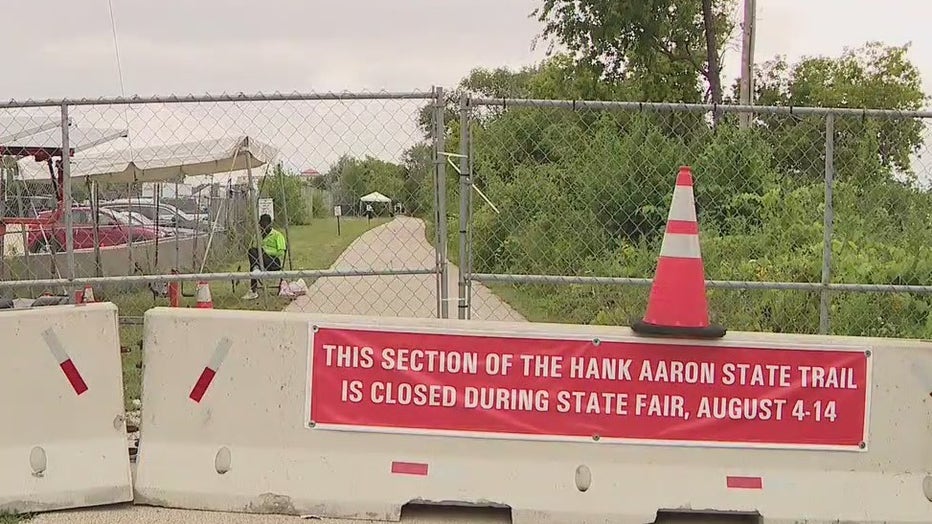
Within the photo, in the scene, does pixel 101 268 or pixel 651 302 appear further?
pixel 101 268

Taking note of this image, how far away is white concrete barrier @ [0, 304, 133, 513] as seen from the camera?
4.30 meters

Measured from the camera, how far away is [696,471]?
435 centimetres

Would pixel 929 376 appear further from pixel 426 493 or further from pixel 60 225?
pixel 60 225

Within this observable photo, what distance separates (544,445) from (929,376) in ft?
6.58

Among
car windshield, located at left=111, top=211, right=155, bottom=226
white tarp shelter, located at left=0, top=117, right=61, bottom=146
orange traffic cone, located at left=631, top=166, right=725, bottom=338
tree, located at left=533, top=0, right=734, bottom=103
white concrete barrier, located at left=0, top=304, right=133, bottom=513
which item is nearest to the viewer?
white concrete barrier, located at left=0, top=304, right=133, bottom=513

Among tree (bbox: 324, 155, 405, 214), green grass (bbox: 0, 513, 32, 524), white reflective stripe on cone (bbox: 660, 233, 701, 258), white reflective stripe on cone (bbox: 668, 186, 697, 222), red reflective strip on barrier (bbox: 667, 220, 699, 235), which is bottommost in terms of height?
green grass (bbox: 0, 513, 32, 524)

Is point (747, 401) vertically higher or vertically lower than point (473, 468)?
higher

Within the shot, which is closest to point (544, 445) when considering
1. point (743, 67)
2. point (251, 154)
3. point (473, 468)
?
point (473, 468)

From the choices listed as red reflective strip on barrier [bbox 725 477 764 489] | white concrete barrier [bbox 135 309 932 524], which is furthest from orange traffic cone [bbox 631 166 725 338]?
red reflective strip on barrier [bbox 725 477 764 489]

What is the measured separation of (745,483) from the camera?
433cm

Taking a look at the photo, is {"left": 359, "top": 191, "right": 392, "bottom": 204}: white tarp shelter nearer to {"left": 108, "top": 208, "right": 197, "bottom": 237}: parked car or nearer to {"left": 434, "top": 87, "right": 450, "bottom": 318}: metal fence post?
{"left": 434, "top": 87, "right": 450, "bottom": 318}: metal fence post

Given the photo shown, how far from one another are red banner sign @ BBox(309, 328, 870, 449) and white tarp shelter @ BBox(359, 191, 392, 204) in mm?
2264

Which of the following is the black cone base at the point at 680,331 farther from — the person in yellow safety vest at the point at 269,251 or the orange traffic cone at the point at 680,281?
the person in yellow safety vest at the point at 269,251

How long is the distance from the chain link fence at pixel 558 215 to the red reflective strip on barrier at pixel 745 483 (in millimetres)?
1586
